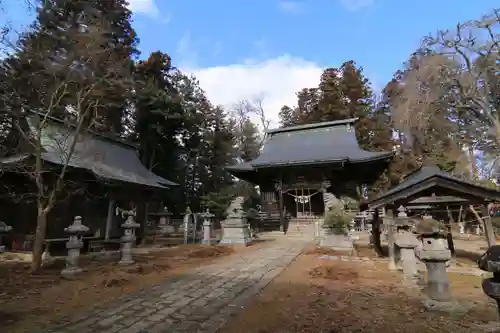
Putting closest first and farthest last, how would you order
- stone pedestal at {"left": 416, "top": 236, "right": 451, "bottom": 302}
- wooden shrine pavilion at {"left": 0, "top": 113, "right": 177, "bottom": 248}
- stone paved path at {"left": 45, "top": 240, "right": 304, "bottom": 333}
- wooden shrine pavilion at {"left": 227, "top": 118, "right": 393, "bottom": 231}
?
stone paved path at {"left": 45, "top": 240, "right": 304, "bottom": 333}
stone pedestal at {"left": 416, "top": 236, "right": 451, "bottom": 302}
wooden shrine pavilion at {"left": 0, "top": 113, "right": 177, "bottom": 248}
wooden shrine pavilion at {"left": 227, "top": 118, "right": 393, "bottom": 231}

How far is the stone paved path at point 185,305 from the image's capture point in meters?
4.19

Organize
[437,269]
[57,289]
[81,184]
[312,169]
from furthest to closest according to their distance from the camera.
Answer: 1. [312,169]
2. [81,184]
3. [57,289]
4. [437,269]

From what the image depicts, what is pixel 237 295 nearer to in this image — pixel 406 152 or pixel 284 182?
pixel 284 182

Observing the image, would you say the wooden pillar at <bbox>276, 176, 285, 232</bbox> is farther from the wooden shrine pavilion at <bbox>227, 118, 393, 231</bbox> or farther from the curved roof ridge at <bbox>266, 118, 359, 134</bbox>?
the curved roof ridge at <bbox>266, 118, 359, 134</bbox>

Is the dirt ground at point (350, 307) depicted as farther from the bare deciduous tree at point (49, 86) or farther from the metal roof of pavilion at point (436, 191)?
the bare deciduous tree at point (49, 86)

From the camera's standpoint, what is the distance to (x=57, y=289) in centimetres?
598

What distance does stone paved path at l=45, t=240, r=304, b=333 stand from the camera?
419 centimetres

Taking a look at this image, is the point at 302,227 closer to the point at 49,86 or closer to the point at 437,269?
the point at 437,269

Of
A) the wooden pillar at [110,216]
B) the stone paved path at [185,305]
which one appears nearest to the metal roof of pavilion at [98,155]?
the wooden pillar at [110,216]

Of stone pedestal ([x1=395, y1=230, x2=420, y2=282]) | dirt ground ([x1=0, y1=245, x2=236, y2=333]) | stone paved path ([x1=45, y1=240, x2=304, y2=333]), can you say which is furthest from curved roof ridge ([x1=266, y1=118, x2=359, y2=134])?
dirt ground ([x1=0, y1=245, x2=236, y2=333])

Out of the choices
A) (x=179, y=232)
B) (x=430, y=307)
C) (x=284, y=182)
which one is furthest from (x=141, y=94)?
(x=430, y=307)

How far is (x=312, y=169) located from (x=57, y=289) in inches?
659

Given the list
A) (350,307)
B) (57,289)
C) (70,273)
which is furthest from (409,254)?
(70,273)

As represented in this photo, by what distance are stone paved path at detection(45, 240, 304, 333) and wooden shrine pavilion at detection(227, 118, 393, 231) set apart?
1279 centimetres
